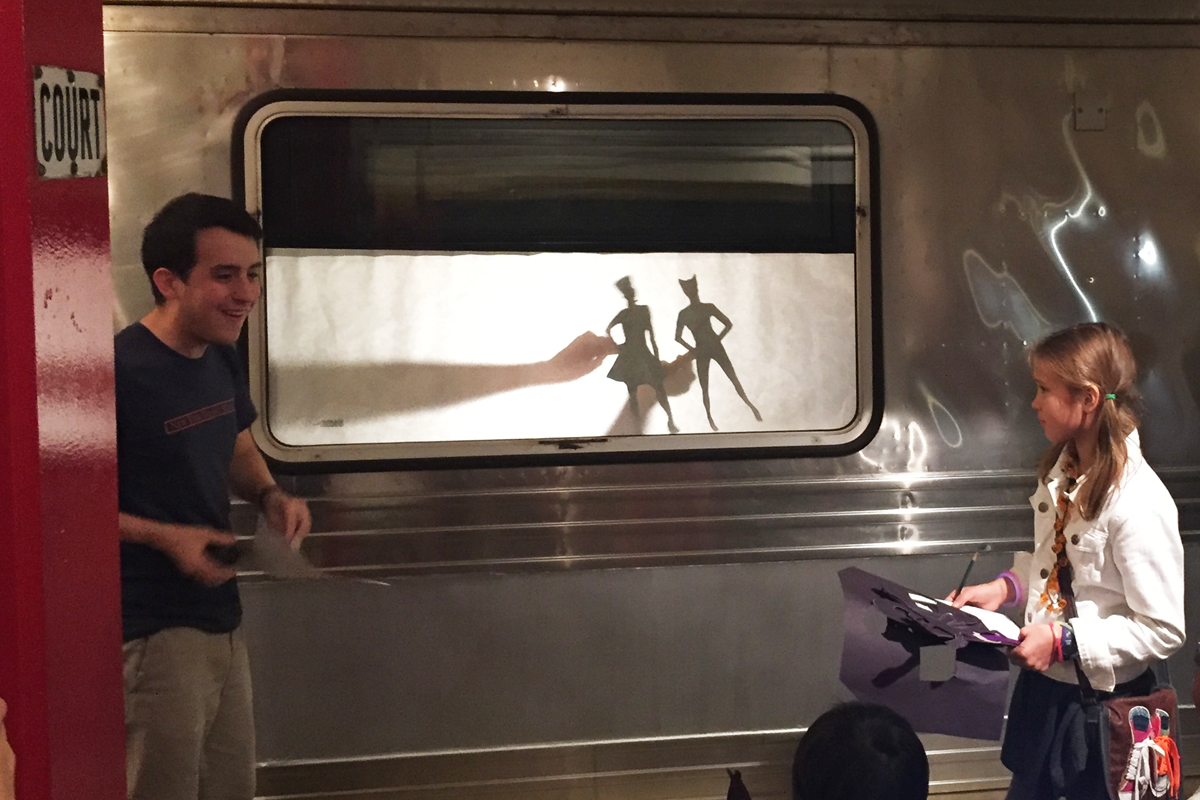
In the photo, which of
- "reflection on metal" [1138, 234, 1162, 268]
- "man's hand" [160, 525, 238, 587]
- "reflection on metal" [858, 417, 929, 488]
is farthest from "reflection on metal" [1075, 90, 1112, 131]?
"man's hand" [160, 525, 238, 587]

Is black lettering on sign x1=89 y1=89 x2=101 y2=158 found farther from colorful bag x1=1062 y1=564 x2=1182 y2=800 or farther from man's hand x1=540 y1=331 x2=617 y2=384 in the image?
colorful bag x1=1062 y1=564 x2=1182 y2=800

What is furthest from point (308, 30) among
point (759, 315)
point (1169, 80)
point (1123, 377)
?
point (1169, 80)

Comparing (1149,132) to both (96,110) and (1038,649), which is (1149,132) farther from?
(96,110)

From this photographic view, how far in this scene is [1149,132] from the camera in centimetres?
317

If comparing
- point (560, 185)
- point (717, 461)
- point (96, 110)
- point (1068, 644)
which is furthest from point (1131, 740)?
point (96, 110)

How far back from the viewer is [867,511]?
3137 mm

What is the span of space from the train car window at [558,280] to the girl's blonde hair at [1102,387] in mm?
749

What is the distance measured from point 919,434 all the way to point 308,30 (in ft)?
6.03

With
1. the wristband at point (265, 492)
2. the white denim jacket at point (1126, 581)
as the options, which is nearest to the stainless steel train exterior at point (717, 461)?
the wristband at point (265, 492)

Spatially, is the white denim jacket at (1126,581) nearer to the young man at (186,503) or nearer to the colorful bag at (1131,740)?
the colorful bag at (1131,740)

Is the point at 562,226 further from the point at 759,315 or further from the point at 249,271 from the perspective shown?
the point at 249,271

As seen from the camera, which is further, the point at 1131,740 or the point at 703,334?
the point at 703,334

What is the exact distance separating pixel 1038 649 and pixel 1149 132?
161 cm

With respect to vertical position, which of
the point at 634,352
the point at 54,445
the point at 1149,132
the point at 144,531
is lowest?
the point at 144,531
